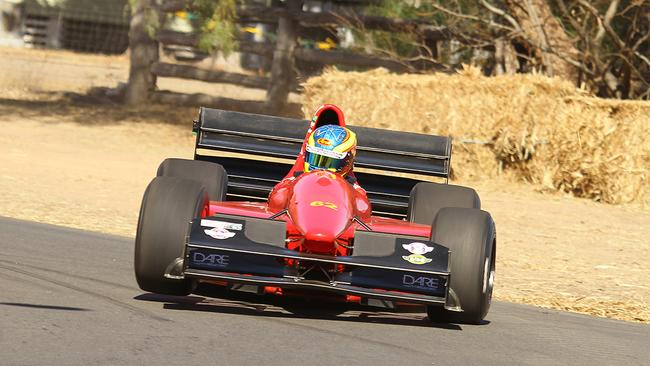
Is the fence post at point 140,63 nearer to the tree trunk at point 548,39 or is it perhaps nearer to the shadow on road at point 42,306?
the tree trunk at point 548,39

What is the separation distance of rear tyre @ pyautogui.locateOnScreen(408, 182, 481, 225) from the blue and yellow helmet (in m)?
0.75

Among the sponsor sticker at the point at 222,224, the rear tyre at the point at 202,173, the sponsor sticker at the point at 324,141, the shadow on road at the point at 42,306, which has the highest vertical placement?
the sponsor sticker at the point at 324,141

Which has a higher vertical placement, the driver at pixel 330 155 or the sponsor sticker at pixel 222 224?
the driver at pixel 330 155

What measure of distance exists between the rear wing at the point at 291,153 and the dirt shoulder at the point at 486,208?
3.85 feet

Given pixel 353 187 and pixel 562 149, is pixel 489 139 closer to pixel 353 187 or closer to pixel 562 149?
pixel 562 149

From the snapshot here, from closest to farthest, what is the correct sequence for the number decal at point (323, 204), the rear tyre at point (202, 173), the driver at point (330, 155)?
the number decal at point (323, 204) → the driver at point (330, 155) → the rear tyre at point (202, 173)

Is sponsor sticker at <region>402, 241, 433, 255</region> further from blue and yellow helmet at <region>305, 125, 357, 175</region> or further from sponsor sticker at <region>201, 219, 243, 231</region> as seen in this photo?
blue and yellow helmet at <region>305, 125, 357, 175</region>

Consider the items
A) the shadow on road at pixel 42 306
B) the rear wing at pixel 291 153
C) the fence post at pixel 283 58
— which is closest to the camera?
the shadow on road at pixel 42 306

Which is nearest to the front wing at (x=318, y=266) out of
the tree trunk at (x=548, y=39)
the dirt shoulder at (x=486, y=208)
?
the dirt shoulder at (x=486, y=208)

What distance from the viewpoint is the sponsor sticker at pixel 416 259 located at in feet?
23.9

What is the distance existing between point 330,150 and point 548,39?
1295cm

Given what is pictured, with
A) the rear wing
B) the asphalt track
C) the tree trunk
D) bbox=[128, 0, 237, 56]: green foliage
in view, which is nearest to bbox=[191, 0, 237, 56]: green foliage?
bbox=[128, 0, 237, 56]: green foliage

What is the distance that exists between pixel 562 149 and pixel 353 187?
963 cm

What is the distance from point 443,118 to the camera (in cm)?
1867
